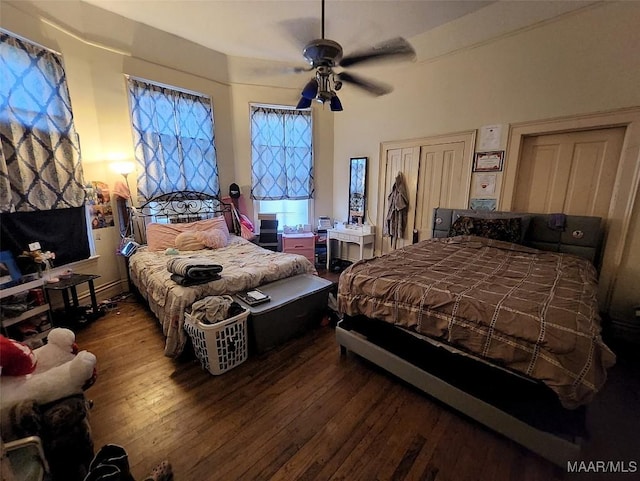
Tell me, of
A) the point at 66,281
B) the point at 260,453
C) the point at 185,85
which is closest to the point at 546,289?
the point at 260,453

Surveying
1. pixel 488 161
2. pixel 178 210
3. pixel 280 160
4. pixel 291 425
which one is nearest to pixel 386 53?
pixel 488 161

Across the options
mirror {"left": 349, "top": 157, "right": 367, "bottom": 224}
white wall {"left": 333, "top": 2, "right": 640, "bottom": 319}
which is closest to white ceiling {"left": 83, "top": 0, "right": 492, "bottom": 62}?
white wall {"left": 333, "top": 2, "right": 640, "bottom": 319}

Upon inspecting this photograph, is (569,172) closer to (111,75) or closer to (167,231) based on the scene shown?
(167,231)

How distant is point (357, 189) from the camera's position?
14.4 ft

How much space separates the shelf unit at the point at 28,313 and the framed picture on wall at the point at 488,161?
4.37 meters

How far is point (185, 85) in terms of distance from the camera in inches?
137

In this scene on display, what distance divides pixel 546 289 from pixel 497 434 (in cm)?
88

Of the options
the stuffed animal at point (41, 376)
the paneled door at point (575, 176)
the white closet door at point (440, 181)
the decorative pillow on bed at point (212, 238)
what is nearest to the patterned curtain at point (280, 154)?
the decorative pillow on bed at point (212, 238)

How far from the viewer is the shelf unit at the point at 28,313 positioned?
1.92 m

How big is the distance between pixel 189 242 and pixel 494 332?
302cm

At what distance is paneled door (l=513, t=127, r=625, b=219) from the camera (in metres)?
2.48

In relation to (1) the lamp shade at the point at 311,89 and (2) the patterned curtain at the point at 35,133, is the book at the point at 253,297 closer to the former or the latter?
(1) the lamp shade at the point at 311,89

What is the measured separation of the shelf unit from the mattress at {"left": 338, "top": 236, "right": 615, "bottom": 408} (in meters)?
2.38

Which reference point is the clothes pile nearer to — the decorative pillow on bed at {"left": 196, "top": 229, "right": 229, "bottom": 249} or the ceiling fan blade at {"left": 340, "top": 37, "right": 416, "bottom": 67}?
the decorative pillow on bed at {"left": 196, "top": 229, "right": 229, "bottom": 249}
